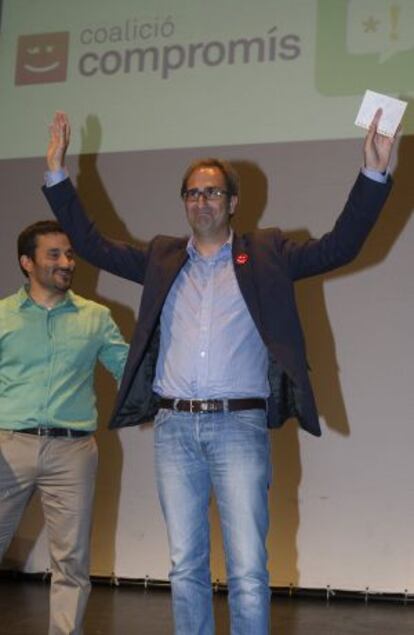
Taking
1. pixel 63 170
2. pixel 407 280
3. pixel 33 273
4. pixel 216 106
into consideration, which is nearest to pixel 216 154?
pixel 216 106

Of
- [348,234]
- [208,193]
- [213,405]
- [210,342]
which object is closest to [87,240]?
[208,193]

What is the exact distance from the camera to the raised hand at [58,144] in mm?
2486

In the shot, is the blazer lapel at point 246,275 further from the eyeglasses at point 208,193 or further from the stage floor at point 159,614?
the stage floor at point 159,614

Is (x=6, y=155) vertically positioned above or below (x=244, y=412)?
above

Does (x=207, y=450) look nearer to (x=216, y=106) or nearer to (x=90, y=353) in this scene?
(x=90, y=353)

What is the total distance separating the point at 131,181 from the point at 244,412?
99.8 inches

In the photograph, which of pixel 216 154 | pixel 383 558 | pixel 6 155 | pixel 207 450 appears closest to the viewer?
pixel 207 450

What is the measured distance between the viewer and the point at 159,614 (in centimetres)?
368

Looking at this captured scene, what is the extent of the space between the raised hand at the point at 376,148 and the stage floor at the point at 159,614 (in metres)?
1.91

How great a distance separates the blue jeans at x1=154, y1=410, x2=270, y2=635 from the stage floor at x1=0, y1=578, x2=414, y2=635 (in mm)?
1141

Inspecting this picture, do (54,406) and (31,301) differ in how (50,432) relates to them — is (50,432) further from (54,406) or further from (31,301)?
(31,301)

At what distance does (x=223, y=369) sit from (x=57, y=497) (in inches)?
33.1

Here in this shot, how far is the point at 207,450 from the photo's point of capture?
2305 millimetres

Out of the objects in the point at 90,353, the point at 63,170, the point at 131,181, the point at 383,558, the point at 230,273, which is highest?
the point at 131,181
